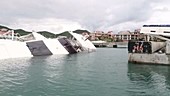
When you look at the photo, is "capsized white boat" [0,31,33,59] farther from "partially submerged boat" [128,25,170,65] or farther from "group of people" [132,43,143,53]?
"group of people" [132,43,143,53]

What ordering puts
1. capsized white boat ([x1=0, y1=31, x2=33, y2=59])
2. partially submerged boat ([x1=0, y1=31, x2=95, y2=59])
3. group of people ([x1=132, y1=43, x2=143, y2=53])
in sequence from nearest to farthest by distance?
group of people ([x1=132, y1=43, x2=143, y2=53]) → capsized white boat ([x1=0, y1=31, x2=33, y2=59]) → partially submerged boat ([x1=0, y1=31, x2=95, y2=59])

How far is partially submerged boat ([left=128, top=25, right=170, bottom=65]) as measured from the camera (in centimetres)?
4988

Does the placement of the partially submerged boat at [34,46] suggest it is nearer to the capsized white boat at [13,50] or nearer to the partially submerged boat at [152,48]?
the capsized white boat at [13,50]

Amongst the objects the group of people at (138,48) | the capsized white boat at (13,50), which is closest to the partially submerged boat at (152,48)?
the group of people at (138,48)

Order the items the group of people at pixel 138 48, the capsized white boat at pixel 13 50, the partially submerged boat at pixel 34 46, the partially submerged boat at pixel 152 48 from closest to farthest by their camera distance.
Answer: the partially submerged boat at pixel 152 48 → the group of people at pixel 138 48 → the capsized white boat at pixel 13 50 → the partially submerged boat at pixel 34 46

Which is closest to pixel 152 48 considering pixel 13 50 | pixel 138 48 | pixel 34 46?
pixel 138 48

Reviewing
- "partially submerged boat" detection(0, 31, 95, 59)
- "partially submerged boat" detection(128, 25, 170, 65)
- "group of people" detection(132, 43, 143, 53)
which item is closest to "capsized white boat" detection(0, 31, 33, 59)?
"partially submerged boat" detection(0, 31, 95, 59)

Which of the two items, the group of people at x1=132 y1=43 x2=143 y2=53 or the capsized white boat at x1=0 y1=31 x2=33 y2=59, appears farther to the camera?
the capsized white boat at x1=0 y1=31 x2=33 y2=59

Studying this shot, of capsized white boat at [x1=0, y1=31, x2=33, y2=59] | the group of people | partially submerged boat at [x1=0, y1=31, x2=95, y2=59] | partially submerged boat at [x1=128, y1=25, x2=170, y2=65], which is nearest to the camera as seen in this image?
partially submerged boat at [x1=128, y1=25, x2=170, y2=65]

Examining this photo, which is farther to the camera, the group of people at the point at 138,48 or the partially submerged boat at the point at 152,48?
the group of people at the point at 138,48

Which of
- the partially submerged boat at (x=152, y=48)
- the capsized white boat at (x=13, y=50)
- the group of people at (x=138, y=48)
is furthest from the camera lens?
the capsized white boat at (x=13, y=50)

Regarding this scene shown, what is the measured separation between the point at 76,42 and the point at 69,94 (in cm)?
8570

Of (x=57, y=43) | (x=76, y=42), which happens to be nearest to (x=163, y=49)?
(x=57, y=43)

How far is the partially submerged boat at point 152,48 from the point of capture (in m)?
49.9
